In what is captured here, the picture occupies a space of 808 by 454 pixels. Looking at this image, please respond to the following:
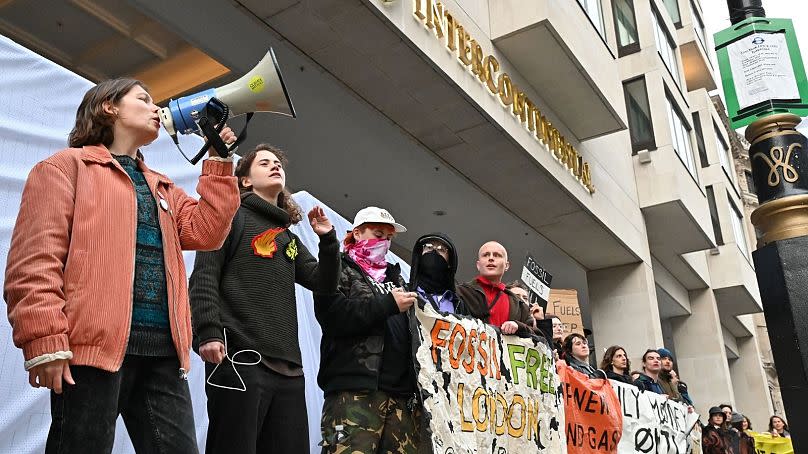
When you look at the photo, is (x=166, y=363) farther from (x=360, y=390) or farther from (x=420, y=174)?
(x=420, y=174)

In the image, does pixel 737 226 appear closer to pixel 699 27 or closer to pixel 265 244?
pixel 699 27

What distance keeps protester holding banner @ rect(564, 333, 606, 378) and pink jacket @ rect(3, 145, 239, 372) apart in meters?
4.28

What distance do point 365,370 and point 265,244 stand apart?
812 millimetres

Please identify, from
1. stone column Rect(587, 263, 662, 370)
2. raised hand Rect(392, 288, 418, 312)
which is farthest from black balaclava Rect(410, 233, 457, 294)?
stone column Rect(587, 263, 662, 370)

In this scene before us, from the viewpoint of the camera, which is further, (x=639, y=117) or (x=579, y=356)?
(x=639, y=117)

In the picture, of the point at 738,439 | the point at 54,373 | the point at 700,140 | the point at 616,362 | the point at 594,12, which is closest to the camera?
the point at 54,373

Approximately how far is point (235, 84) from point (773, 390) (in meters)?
35.4

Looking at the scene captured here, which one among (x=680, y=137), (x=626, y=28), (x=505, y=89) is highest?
(x=626, y=28)

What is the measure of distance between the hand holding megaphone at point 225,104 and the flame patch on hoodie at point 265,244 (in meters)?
0.58

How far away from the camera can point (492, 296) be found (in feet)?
16.4

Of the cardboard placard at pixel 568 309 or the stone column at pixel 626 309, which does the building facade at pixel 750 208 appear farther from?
the cardboard placard at pixel 568 309

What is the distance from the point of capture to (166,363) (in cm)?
245

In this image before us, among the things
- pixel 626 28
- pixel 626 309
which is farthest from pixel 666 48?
pixel 626 309

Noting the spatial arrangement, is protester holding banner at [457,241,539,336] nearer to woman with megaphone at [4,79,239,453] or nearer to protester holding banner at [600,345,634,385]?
woman with megaphone at [4,79,239,453]
